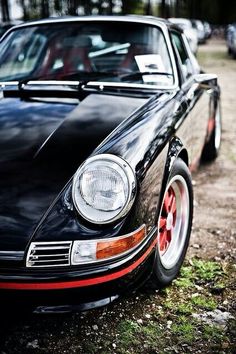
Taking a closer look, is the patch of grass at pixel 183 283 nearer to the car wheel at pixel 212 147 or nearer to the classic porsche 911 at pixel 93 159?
the classic porsche 911 at pixel 93 159

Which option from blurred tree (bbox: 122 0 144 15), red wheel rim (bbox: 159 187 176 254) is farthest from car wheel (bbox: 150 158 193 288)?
blurred tree (bbox: 122 0 144 15)

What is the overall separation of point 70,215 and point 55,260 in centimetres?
20

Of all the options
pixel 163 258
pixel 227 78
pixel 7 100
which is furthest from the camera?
pixel 227 78

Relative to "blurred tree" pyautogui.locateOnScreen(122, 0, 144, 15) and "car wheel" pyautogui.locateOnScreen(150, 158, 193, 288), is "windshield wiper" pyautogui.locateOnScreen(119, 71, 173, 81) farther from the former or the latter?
"blurred tree" pyautogui.locateOnScreen(122, 0, 144, 15)

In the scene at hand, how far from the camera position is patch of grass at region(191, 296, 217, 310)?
2.22 meters

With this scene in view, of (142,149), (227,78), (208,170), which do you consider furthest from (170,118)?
(227,78)

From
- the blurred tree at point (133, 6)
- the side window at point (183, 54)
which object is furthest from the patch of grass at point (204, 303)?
the blurred tree at point (133, 6)

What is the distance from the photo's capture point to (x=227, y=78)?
34.7 ft

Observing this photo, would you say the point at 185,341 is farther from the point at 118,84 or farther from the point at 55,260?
the point at 118,84

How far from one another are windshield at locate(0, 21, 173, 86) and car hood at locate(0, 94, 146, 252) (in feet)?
1.43

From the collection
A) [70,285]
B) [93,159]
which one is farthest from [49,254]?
[93,159]

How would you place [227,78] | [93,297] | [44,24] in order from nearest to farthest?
[93,297]
[44,24]
[227,78]

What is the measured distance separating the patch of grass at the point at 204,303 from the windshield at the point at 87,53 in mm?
1351

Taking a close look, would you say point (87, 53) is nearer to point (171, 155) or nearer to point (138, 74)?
point (138, 74)
